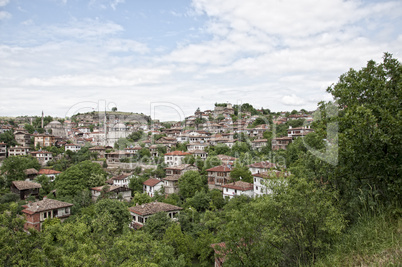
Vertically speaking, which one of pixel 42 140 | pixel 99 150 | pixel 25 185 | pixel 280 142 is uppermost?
pixel 42 140

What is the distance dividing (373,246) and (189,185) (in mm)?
21282

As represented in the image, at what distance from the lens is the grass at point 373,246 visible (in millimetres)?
3617

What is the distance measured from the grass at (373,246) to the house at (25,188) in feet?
95.8

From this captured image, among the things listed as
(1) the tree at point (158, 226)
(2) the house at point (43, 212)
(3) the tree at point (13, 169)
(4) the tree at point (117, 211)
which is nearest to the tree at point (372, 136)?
(1) the tree at point (158, 226)

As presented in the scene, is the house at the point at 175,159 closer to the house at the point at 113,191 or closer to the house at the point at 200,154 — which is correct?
the house at the point at 200,154

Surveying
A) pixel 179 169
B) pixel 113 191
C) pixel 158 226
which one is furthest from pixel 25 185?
pixel 158 226

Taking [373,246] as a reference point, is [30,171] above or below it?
below

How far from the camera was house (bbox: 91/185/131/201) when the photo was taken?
25.0 meters

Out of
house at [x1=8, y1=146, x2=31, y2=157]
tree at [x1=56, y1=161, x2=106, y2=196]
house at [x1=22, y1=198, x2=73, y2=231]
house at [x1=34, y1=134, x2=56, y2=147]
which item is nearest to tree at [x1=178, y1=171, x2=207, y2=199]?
house at [x1=22, y1=198, x2=73, y2=231]

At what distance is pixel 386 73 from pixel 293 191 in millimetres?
3648

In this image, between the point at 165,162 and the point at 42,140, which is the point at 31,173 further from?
the point at 42,140

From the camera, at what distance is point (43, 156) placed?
3941 centimetres

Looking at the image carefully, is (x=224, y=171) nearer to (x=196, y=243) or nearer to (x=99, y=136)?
(x=196, y=243)

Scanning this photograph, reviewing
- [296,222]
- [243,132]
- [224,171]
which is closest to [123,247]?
[296,222]
